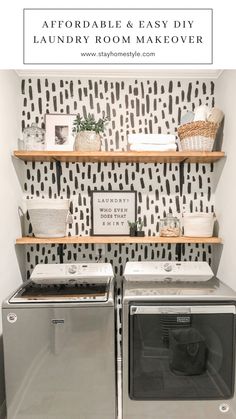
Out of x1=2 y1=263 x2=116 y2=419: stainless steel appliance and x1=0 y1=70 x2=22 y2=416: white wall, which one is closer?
x1=2 y1=263 x2=116 y2=419: stainless steel appliance

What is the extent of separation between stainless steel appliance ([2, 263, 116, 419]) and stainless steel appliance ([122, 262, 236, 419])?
142mm

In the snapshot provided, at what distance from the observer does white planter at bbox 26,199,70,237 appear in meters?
2.36

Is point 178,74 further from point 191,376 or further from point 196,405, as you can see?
point 196,405

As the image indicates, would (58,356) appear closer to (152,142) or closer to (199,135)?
(152,142)

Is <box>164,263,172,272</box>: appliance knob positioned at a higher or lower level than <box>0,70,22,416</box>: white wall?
lower

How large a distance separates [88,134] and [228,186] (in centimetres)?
107

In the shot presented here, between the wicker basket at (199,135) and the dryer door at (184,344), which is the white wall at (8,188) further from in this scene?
the wicker basket at (199,135)

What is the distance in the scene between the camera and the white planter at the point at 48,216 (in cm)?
236

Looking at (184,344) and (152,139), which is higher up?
(152,139)

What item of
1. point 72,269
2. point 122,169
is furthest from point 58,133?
point 72,269

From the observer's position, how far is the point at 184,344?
196cm

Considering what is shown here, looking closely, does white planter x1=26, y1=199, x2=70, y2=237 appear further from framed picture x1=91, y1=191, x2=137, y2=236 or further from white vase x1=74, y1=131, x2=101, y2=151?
white vase x1=74, y1=131, x2=101, y2=151
